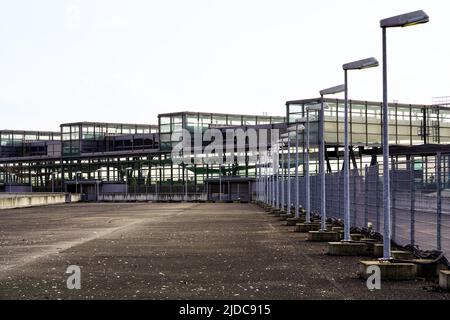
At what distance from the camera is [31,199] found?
3253 inches

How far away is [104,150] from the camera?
130500 millimetres

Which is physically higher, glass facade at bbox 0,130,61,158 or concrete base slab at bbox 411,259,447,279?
glass facade at bbox 0,130,61,158

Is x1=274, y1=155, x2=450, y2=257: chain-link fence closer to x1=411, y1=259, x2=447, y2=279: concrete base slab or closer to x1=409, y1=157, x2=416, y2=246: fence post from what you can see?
x1=409, y1=157, x2=416, y2=246: fence post

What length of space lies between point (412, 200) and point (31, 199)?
6955cm

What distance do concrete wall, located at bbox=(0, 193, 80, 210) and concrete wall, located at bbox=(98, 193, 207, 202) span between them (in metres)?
5.70

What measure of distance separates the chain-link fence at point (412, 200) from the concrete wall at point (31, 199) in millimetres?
49314

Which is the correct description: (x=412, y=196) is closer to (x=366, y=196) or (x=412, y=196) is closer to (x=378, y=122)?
(x=366, y=196)

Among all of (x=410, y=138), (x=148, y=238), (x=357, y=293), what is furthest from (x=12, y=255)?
(x=410, y=138)

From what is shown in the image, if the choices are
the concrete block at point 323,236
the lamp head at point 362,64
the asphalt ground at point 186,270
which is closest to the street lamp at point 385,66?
the asphalt ground at point 186,270

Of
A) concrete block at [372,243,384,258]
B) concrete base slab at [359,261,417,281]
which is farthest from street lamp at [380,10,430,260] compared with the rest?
concrete block at [372,243,384,258]

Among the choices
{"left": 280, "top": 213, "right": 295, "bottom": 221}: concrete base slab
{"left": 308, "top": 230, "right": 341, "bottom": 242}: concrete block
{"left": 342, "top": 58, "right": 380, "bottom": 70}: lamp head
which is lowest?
{"left": 280, "top": 213, "right": 295, "bottom": 221}: concrete base slab

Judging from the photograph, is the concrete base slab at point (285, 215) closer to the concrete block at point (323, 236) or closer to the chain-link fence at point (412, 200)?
the chain-link fence at point (412, 200)

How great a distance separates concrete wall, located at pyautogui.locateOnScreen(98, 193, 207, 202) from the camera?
11038 cm
